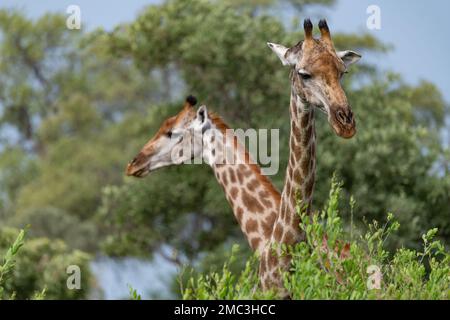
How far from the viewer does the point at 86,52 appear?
84.7m

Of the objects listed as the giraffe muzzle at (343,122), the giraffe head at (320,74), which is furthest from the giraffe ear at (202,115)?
the giraffe muzzle at (343,122)

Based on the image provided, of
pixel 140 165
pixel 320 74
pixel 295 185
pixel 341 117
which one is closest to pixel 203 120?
pixel 140 165

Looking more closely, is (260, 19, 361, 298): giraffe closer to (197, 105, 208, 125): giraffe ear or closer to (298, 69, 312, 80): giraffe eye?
(298, 69, 312, 80): giraffe eye

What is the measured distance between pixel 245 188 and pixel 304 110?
2373 mm

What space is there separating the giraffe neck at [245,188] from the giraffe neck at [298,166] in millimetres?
1107

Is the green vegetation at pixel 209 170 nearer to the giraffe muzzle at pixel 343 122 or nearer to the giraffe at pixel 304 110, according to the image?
the giraffe at pixel 304 110

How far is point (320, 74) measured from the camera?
11914 mm

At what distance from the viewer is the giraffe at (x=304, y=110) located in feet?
38.9

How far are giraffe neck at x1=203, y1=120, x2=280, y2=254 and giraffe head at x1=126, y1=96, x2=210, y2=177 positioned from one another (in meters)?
0.23

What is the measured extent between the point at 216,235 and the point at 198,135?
72.2 ft

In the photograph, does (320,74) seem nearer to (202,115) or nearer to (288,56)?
(288,56)

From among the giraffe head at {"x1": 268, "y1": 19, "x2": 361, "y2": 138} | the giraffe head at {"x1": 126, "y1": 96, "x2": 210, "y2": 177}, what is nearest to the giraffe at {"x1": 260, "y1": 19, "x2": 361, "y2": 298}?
the giraffe head at {"x1": 268, "y1": 19, "x2": 361, "y2": 138}
